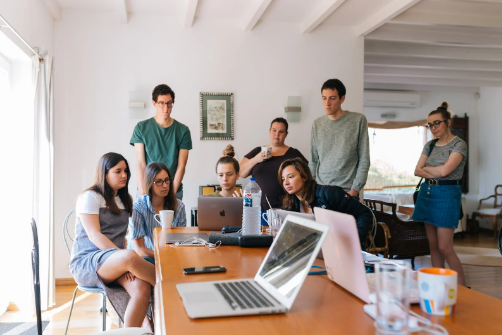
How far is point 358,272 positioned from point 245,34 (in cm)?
396

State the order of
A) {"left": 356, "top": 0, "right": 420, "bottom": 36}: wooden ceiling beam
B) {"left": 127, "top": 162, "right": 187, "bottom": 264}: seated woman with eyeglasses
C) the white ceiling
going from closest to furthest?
1. {"left": 127, "top": 162, "right": 187, "bottom": 264}: seated woman with eyeglasses
2. {"left": 356, "top": 0, "right": 420, "bottom": 36}: wooden ceiling beam
3. the white ceiling

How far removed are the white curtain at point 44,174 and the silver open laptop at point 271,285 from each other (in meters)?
2.77

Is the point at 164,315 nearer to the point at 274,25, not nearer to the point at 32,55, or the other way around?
the point at 32,55

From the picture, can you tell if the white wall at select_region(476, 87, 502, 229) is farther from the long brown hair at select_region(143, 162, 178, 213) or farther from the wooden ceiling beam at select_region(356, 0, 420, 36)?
the long brown hair at select_region(143, 162, 178, 213)

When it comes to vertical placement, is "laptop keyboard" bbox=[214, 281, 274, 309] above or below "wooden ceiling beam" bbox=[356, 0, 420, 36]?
below

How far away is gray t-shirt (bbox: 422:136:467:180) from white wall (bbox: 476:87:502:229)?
5596 mm

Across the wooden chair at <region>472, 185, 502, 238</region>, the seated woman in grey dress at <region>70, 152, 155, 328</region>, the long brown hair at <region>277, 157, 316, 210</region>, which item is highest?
the long brown hair at <region>277, 157, 316, 210</region>

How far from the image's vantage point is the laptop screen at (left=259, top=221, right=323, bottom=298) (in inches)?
41.6

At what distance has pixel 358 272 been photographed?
1.10m

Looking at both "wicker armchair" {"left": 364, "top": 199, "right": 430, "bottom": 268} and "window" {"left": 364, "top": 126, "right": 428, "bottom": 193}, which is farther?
"window" {"left": 364, "top": 126, "right": 428, "bottom": 193}

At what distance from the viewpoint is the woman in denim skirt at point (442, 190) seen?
11.0 feet

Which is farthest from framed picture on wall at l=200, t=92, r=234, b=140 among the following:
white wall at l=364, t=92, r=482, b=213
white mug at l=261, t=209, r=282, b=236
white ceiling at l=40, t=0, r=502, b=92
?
white wall at l=364, t=92, r=482, b=213

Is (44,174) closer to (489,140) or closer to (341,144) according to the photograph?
(341,144)

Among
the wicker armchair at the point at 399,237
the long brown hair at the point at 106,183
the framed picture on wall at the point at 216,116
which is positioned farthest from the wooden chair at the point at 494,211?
the long brown hair at the point at 106,183
